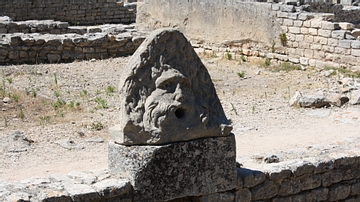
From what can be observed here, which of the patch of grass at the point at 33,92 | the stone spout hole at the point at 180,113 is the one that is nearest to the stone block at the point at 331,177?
the stone spout hole at the point at 180,113

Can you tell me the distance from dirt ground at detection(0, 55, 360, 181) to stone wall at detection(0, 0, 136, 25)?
9619 millimetres

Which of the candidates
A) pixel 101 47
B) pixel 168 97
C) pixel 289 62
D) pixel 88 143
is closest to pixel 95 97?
pixel 88 143

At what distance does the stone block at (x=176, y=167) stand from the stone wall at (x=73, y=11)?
19.2 metres

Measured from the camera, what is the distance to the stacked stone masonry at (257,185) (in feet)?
15.2

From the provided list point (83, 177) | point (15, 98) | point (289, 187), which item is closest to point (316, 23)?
point (15, 98)

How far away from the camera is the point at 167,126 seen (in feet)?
16.3

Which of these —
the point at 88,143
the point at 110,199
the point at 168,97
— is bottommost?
the point at 88,143

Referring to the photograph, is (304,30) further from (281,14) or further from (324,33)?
(281,14)

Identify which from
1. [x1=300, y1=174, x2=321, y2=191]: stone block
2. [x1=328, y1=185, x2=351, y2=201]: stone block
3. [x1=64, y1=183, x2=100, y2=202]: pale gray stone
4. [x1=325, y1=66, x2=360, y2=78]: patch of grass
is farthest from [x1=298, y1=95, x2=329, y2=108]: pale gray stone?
[x1=64, y1=183, x2=100, y2=202]: pale gray stone

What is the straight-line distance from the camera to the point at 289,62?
588 inches

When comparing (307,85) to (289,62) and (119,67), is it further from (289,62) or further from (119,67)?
(119,67)

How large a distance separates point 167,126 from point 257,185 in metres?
1.24

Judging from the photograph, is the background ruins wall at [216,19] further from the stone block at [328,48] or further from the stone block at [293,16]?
the stone block at [328,48]

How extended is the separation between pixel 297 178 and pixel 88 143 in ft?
11.5
